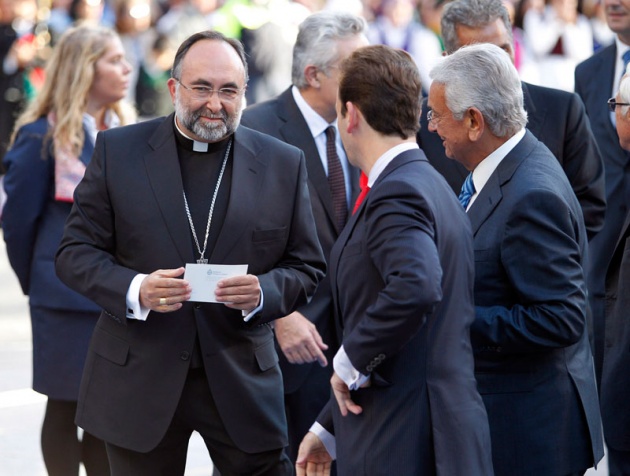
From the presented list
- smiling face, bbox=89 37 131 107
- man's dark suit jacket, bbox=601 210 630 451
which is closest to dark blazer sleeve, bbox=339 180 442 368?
man's dark suit jacket, bbox=601 210 630 451

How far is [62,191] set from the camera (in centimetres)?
552

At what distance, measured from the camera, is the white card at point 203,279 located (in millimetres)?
3881

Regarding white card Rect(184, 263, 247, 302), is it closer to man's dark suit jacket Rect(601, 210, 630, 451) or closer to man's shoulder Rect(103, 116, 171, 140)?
man's shoulder Rect(103, 116, 171, 140)

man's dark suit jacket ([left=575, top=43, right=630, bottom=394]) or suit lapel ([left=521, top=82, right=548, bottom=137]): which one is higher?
suit lapel ([left=521, top=82, right=548, bottom=137])

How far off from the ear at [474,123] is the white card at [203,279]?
0.95 metres

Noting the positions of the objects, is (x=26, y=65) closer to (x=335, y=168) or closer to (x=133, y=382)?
(x=335, y=168)

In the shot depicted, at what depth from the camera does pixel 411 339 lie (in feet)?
11.3

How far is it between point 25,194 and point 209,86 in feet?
5.34

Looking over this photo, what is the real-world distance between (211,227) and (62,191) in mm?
1580

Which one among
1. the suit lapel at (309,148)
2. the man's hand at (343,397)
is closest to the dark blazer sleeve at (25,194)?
the suit lapel at (309,148)

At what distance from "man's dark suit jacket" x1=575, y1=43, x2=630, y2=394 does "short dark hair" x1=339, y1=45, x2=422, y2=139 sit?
3.22 meters

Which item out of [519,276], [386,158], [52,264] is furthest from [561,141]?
[52,264]

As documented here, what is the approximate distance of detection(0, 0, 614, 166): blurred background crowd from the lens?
574 inches

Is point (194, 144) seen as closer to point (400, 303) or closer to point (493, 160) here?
point (493, 160)
